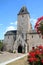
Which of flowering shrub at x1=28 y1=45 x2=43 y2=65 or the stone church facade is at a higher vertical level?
the stone church facade

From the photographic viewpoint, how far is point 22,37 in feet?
208

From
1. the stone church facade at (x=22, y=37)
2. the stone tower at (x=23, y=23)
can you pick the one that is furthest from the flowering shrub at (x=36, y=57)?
the stone tower at (x=23, y=23)

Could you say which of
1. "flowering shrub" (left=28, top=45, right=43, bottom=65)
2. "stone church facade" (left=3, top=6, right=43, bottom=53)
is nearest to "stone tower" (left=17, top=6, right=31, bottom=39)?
"stone church facade" (left=3, top=6, right=43, bottom=53)

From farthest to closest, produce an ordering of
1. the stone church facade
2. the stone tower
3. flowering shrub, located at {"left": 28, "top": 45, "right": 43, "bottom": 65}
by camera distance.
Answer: the stone tower
the stone church facade
flowering shrub, located at {"left": 28, "top": 45, "right": 43, "bottom": 65}

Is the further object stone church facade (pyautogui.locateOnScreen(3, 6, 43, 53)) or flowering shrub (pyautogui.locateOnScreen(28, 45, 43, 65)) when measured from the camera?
stone church facade (pyautogui.locateOnScreen(3, 6, 43, 53))

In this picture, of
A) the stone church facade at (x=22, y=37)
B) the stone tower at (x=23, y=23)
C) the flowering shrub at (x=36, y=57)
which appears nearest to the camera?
the flowering shrub at (x=36, y=57)

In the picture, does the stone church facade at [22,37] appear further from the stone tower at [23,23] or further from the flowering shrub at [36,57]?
the flowering shrub at [36,57]

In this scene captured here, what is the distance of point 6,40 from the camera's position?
6612 cm

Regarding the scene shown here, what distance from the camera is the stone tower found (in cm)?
6394

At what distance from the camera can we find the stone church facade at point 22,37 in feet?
206

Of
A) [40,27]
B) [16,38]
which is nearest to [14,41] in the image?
[16,38]

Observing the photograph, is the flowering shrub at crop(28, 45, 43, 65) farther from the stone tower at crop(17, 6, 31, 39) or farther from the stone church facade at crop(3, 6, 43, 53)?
the stone tower at crop(17, 6, 31, 39)

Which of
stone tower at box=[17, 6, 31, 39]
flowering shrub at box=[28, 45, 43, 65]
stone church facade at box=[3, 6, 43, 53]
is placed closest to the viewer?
flowering shrub at box=[28, 45, 43, 65]

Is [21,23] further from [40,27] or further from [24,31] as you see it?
[40,27]
